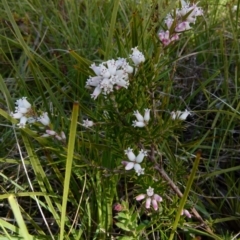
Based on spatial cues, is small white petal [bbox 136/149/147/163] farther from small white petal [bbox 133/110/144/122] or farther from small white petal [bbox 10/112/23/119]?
small white petal [bbox 10/112/23/119]

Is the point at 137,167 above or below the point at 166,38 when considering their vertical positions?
below

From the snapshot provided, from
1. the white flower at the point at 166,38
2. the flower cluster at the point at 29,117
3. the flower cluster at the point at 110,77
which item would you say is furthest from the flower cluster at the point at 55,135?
the white flower at the point at 166,38

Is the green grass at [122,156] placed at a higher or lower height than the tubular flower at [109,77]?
lower

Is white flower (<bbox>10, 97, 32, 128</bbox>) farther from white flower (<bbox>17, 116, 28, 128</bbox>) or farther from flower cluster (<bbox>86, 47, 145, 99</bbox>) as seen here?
flower cluster (<bbox>86, 47, 145, 99</bbox>)

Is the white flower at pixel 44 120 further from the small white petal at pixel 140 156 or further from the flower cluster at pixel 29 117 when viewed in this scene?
the small white petal at pixel 140 156

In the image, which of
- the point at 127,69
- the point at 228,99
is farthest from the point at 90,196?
the point at 228,99

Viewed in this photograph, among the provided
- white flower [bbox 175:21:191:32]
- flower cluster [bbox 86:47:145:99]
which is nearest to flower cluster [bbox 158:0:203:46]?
white flower [bbox 175:21:191:32]

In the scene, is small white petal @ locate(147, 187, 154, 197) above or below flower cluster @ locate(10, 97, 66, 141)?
below

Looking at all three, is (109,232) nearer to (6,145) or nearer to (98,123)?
(98,123)

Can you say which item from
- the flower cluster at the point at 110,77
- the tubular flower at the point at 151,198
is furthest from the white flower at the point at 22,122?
the tubular flower at the point at 151,198

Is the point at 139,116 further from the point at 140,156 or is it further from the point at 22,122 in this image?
the point at 22,122

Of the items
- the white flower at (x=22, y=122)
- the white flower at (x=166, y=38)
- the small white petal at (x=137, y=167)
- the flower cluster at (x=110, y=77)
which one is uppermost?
the white flower at (x=166, y=38)

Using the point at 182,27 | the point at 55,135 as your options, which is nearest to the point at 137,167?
the point at 55,135

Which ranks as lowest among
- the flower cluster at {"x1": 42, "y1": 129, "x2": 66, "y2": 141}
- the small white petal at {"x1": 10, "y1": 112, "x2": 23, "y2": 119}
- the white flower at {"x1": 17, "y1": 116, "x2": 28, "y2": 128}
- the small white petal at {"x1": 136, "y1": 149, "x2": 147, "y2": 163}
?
the small white petal at {"x1": 136, "y1": 149, "x2": 147, "y2": 163}
